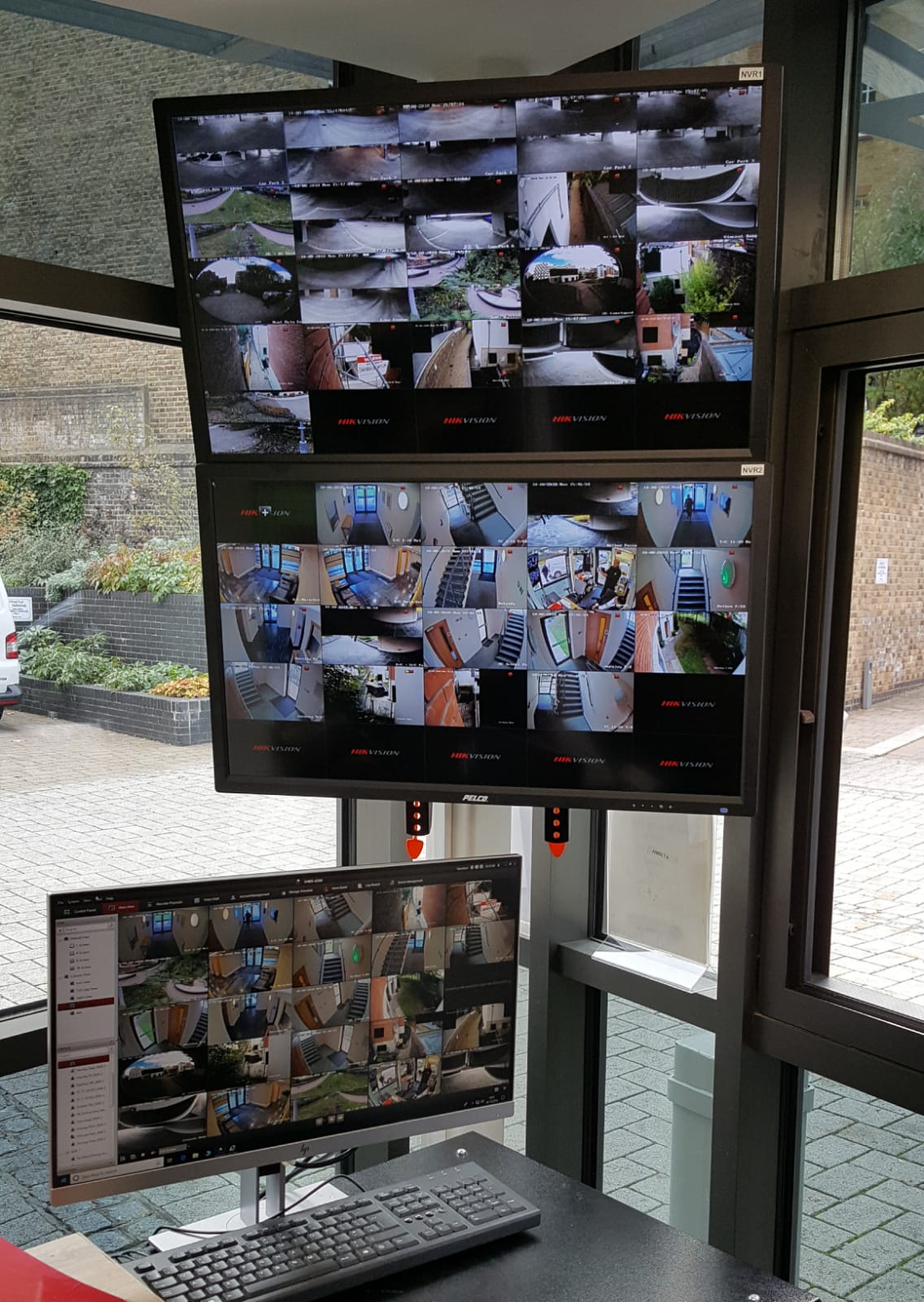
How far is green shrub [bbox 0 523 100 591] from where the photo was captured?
8.14 feet

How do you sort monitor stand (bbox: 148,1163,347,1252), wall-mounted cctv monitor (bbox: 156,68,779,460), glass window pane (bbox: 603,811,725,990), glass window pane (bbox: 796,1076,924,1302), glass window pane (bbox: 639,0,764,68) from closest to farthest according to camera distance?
monitor stand (bbox: 148,1163,347,1252), wall-mounted cctv monitor (bbox: 156,68,779,460), glass window pane (bbox: 796,1076,924,1302), glass window pane (bbox: 639,0,764,68), glass window pane (bbox: 603,811,725,990)

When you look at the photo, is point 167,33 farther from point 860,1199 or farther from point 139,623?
point 860,1199

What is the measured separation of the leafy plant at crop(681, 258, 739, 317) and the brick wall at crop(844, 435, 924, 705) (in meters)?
0.40

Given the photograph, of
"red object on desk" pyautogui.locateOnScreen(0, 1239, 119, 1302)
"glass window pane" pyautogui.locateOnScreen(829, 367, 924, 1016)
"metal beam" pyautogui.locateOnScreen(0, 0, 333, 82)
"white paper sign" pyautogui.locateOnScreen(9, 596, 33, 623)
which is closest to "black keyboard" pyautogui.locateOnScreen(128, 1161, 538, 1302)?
"red object on desk" pyautogui.locateOnScreen(0, 1239, 119, 1302)

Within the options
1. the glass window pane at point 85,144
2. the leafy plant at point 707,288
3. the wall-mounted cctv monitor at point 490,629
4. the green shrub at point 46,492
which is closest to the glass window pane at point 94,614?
the green shrub at point 46,492

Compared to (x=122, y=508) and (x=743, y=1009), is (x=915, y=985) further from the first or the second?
(x=122, y=508)

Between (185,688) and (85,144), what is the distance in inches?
44.7

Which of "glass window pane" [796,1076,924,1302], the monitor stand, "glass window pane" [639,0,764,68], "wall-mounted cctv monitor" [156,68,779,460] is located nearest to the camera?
the monitor stand

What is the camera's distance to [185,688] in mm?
2797

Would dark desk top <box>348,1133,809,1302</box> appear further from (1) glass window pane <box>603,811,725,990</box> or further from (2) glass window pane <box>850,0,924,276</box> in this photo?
(2) glass window pane <box>850,0,924,276</box>

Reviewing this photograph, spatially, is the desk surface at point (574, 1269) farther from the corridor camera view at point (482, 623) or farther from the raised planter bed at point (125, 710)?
the raised planter bed at point (125, 710)

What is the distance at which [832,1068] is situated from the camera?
7.31ft

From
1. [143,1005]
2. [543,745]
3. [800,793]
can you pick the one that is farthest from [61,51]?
[800,793]

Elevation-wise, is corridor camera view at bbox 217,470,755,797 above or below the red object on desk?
above
